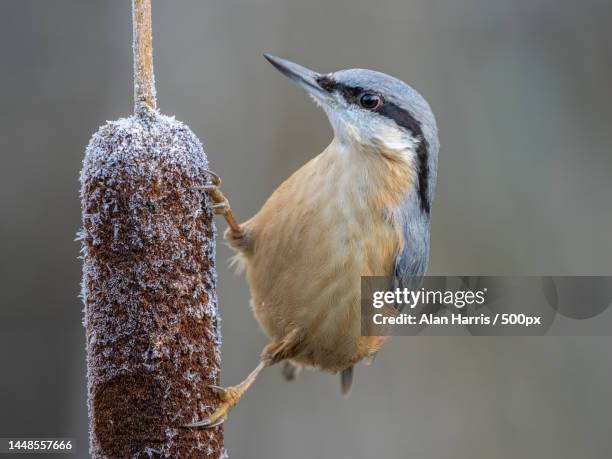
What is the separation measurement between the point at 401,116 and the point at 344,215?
42 cm

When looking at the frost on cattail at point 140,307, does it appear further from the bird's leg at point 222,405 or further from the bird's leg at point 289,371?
the bird's leg at point 289,371

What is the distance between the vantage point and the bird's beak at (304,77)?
2.73m

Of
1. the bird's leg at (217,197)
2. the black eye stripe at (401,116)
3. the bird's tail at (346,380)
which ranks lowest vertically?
the bird's tail at (346,380)

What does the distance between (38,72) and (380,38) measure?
232 cm

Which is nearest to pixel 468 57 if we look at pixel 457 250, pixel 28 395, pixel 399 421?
pixel 457 250

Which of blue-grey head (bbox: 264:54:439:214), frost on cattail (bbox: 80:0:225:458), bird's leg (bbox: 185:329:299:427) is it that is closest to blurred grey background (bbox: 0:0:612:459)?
bird's leg (bbox: 185:329:299:427)

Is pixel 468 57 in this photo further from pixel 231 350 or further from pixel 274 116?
pixel 231 350

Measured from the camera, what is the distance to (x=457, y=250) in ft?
18.0

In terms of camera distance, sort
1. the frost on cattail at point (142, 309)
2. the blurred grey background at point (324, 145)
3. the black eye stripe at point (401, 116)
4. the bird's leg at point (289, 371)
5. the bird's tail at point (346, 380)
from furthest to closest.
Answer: the blurred grey background at point (324, 145) < the bird's tail at point (346, 380) < the bird's leg at point (289, 371) < the black eye stripe at point (401, 116) < the frost on cattail at point (142, 309)

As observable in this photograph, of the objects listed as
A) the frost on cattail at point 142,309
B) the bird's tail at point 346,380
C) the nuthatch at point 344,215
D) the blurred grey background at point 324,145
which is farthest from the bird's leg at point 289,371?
the frost on cattail at point 142,309

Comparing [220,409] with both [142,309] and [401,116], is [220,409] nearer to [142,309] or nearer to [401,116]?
[142,309]

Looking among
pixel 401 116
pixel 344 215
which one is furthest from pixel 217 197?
pixel 401 116

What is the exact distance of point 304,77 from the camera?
277cm

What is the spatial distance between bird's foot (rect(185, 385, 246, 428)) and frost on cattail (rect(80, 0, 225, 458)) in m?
0.02
